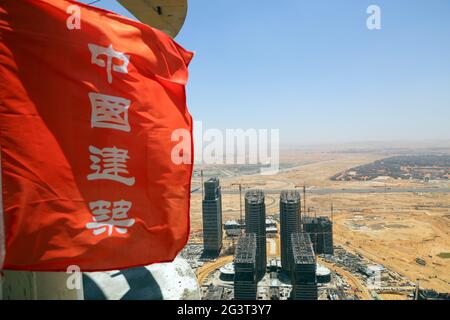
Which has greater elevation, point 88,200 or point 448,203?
point 88,200

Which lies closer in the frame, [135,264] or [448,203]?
[135,264]

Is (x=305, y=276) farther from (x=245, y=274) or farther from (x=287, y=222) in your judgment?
(x=287, y=222)

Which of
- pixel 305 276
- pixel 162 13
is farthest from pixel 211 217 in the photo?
pixel 162 13

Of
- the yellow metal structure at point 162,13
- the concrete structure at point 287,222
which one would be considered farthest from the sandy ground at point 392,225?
the yellow metal structure at point 162,13

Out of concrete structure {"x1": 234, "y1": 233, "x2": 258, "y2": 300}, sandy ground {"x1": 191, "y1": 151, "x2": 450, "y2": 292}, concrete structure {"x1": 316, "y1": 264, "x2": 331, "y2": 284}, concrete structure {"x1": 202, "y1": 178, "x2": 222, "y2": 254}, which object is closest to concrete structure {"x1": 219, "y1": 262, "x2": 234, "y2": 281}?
concrete structure {"x1": 202, "y1": 178, "x2": 222, "y2": 254}
